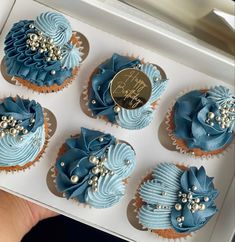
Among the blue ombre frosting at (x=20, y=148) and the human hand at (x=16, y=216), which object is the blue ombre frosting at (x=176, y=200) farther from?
the human hand at (x=16, y=216)

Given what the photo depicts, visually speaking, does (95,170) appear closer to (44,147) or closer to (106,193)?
(106,193)

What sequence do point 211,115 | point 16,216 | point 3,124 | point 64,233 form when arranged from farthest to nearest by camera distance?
point 64,233 < point 16,216 < point 211,115 < point 3,124

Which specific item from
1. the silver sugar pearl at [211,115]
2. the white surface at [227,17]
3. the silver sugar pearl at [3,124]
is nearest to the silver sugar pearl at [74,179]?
the silver sugar pearl at [3,124]

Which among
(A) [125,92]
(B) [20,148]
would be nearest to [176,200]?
(A) [125,92]

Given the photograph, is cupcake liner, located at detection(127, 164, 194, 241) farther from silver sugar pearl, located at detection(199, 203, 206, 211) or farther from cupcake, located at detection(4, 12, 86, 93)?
cupcake, located at detection(4, 12, 86, 93)

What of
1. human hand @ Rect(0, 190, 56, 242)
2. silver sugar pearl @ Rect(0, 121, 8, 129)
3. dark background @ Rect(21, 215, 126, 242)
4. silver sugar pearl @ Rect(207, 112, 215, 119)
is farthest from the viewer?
dark background @ Rect(21, 215, 126, 242)

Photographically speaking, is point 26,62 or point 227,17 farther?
point 227,17

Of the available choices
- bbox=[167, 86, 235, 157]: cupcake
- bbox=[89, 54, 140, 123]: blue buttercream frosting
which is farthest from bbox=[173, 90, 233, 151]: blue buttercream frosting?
bbox=[89, 54, 140, 123]: blue buttercream frosting
